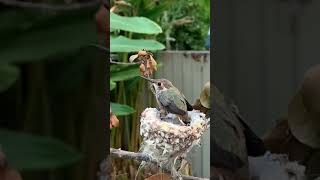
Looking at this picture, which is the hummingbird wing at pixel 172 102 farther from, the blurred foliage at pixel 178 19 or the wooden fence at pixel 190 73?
the blurred foliage at pixel 178 19

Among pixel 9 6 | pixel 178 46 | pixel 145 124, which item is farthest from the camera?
pixel 178 46

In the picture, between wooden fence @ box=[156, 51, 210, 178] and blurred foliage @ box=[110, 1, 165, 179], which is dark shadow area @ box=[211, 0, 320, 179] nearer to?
wooden fence @ box=[156, 51, 210, 178]

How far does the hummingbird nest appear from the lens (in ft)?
2.74

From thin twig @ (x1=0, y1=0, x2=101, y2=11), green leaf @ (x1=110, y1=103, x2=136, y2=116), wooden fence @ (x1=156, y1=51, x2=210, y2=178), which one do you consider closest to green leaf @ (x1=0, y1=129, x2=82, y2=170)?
thin twig @ (x1=0, y1=0, x2=101, y2=11)

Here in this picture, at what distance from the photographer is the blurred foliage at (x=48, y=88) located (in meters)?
0.54

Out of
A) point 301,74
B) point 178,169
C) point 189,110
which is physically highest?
point 301,74

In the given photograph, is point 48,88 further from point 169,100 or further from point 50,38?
point 169,100

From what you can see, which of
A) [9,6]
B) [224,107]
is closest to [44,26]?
[9,6]

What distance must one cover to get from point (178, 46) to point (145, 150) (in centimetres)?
221

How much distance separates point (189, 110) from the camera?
896 millimetres

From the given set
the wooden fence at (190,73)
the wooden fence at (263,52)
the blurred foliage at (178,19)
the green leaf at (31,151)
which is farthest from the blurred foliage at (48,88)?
the blurred foliage at (178,19)

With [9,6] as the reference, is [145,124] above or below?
below

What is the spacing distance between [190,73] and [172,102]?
1073 millimetres

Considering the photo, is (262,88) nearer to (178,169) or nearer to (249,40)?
(249,40)
